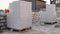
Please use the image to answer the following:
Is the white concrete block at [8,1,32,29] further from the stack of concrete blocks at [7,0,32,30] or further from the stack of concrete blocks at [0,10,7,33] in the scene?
the stack of concrete blocks at [0,10,7,33]

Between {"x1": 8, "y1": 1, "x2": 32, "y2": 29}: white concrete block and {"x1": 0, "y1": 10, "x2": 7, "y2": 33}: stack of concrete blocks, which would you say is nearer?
{"x1": 8, "y1": 1, "x2": 32, "y2": 29}: white concrete block

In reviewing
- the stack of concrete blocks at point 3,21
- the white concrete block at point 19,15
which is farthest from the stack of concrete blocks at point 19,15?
the stack of concrete blocks at point 3,21

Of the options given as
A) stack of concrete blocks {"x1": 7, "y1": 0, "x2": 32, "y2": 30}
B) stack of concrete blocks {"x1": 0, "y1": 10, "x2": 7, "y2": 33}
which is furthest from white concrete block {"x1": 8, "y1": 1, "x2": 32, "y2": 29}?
stack of concrete blocks {"x1": 0, "y1": 10, "x2": 7, "y2": 33}

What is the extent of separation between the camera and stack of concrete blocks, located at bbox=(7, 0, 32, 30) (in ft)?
12.1

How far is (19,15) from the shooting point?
3.67 metres

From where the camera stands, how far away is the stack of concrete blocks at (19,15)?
3.69m

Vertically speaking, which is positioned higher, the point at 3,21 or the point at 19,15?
the point at 19,15

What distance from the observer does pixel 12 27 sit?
12.8 feet

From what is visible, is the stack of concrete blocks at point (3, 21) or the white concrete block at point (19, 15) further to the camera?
the stack of concrete blocks at point (3, 21)

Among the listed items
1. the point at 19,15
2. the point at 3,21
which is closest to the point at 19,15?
the point at 19,15

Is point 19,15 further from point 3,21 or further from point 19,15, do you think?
point 3,21

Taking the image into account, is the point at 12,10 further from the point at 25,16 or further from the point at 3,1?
→ the point at 3,1

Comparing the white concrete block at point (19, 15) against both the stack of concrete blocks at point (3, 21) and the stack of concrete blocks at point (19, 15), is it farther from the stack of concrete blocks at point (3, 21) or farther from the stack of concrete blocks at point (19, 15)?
the stack of concrete blocks at point (3, 21)

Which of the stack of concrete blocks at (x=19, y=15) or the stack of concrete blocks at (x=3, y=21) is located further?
the stack of concrete blocks at (x=3, y=21)
